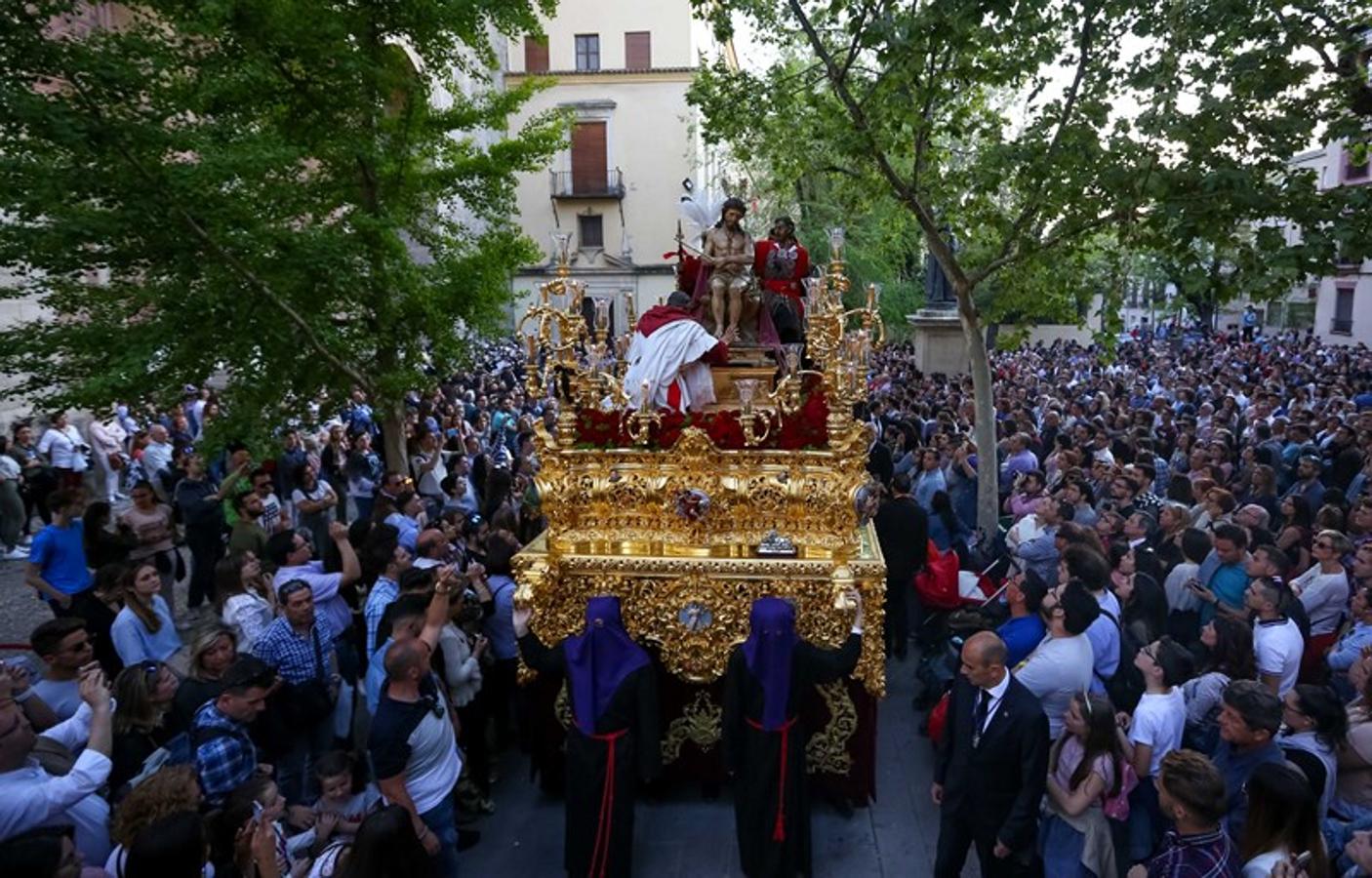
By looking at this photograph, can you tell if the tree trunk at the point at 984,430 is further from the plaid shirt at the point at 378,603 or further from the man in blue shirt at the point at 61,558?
the man in blue shirt at the point at 61,558

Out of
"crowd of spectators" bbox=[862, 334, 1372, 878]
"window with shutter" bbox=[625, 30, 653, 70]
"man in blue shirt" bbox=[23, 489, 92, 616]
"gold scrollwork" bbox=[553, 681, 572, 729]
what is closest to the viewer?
"crowd of spectators" bbox=[862, 334, 1372, 878]

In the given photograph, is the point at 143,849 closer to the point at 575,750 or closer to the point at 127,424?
the point at 575,750

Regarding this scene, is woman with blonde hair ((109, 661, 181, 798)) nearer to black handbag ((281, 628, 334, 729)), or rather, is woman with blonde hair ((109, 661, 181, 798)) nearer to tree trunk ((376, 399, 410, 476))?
black handbag ((281, 628, 334, 729))

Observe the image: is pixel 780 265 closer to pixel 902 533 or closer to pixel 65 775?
pixel 902 533

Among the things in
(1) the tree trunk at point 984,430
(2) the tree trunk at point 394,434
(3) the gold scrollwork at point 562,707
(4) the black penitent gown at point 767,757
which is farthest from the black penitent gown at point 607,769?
(1) the tree trunk at point 984,430

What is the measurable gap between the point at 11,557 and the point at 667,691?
944 centimetres

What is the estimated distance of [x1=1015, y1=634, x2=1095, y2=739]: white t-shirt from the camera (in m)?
4.72

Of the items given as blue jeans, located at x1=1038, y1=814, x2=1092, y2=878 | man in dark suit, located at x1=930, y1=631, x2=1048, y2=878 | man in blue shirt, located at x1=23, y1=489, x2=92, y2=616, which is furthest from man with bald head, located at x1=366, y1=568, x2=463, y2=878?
man in blue shirt, located at x1=23, y1=489, x2=92, y2=616

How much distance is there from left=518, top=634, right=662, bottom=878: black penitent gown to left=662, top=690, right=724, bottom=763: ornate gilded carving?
100 centimetres

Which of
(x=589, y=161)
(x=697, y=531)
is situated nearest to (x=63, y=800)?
(x=697, y=531)

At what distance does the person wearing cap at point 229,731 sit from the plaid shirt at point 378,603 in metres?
1.32

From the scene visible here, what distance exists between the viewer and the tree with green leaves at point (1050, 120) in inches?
284

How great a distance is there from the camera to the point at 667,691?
245 inches

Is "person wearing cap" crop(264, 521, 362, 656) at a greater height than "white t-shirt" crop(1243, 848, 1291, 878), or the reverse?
"person wearing cap" crop(264, 521, 362, 656)
